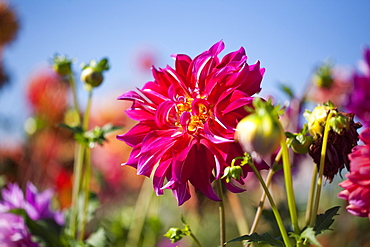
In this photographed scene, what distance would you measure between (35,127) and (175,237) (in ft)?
3.64

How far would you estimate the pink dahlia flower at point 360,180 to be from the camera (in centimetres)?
40

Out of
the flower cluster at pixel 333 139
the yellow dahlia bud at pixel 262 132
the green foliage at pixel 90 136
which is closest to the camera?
the yellow dahlia bud at pixel 262 132

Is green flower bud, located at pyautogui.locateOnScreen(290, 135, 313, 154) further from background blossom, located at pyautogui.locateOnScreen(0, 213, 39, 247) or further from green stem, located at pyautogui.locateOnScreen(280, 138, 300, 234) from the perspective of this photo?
background blossom, located at pyautogui.locateOnScreen(0, 213, 39, 247)

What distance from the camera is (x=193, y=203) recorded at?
106cm

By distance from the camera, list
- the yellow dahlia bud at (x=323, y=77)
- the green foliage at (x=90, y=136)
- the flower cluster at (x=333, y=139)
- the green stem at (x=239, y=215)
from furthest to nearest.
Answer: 1. the yellow dahlia bud at (x=323, y=77)
2. the green stem at (x=239, y=215)
3. the green foliage at (x=90, y=136)
4. the flower cluster at (x=333, y=139)

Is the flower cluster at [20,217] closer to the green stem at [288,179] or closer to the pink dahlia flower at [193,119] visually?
the pink dahlia flower at [193,119]

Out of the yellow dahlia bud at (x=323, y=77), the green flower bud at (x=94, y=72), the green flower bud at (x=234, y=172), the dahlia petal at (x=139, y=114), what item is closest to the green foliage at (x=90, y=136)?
the green flower bud at (x=94, y=72)

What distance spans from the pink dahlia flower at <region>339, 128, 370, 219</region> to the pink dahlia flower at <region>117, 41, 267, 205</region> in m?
0.10

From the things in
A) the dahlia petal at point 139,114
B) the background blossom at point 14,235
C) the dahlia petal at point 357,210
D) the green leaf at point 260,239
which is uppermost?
the dahlia petal at point 139,114

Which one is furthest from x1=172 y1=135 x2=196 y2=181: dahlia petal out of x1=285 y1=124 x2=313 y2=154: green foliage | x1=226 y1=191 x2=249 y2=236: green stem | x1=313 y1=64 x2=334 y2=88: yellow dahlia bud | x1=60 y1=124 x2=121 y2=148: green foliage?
x1=313 y1=64 x2=334 y2=88: yellow dahlia bud

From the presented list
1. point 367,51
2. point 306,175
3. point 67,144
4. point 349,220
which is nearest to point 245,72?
point 367,51

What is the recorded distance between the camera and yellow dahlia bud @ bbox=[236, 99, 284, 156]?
33 cm

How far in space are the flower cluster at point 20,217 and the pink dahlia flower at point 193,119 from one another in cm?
35

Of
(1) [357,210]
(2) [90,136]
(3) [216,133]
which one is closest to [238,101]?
(3) [216,133]
